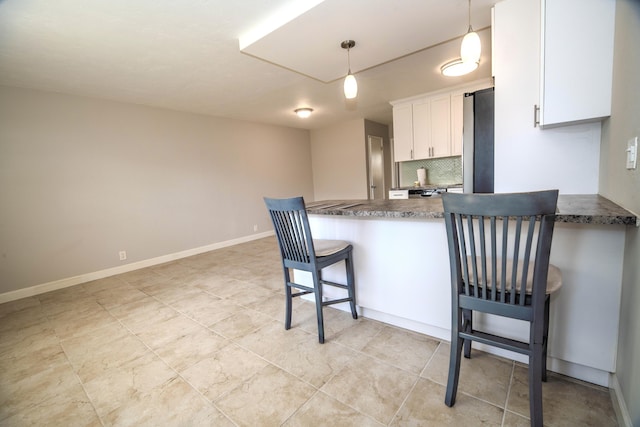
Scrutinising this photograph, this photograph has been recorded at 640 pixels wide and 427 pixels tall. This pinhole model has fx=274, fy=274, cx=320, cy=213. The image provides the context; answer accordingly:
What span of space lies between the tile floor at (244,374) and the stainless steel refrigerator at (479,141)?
4.55ft

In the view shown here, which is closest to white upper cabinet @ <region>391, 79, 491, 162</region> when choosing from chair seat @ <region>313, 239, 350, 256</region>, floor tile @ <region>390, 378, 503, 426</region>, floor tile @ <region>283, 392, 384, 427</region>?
chair seat @ <region>313, 239, 350, 256</region>

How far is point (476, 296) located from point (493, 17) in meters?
2.05

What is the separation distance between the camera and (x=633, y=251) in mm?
1066

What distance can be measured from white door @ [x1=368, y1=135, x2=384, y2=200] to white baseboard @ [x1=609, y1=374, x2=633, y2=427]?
5229mm

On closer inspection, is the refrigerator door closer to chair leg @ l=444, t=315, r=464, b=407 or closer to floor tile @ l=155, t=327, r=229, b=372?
chair leg @ l=444, t=315, r=464, b=407

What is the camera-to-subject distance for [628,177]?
3.95 ft

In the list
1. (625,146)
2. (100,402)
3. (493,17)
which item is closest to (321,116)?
(493,17)

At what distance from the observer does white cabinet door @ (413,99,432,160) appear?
15.1ft

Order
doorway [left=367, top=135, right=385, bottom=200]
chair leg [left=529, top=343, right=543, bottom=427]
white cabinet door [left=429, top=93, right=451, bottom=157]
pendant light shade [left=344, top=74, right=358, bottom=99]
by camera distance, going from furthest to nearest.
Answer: doorway [left=367, top=135, right=385, bottom=200], white cabinet door [left=429, top=93, right=451, bottom=157], pendant light shade [left=344, top=74, right=358, bottom=99], chair leg [left=529, top=343, right=543, bottom=427]

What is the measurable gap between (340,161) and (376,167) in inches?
35.5

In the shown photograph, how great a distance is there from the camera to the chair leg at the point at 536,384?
1.08 meters

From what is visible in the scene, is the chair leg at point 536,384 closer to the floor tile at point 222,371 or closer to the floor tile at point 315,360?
the floor tile at point 315,360

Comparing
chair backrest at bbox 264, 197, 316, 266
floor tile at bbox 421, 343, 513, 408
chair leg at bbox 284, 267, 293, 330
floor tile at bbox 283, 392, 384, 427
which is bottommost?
floor tile at bbox 283, 392, 384, 427

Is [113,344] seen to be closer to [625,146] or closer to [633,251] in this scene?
[633,251]
